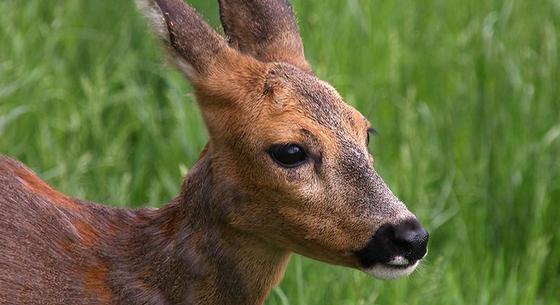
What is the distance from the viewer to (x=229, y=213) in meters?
4.89

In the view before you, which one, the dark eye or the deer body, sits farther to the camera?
the deer body

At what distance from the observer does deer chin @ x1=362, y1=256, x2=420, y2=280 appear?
15.3ft

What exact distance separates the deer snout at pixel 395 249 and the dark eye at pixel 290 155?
33 centimetres

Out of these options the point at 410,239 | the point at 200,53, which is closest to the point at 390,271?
the point at 410,239

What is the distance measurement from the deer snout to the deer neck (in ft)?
1.24

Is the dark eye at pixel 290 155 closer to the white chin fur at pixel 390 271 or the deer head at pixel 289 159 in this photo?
the deer head at pixel 289 159

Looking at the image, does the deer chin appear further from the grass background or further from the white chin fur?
the grass background

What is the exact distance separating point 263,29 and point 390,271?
1075 millimetres

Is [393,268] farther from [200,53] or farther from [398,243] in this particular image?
[200,53]

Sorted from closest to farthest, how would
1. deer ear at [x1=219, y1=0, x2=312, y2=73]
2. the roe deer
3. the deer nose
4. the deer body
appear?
1. the deer nose
2. the roe deer
3. the deer body
4. deer ear at [x1=219, y1=0, x2=312, y2=73]

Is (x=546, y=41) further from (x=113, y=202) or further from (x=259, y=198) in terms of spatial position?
(x=259, y=198)

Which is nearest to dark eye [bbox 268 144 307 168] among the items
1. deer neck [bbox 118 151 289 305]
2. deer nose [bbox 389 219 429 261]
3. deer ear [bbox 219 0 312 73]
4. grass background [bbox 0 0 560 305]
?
deer neck [bbox 118 151 289 305]

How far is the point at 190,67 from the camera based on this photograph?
4.91m

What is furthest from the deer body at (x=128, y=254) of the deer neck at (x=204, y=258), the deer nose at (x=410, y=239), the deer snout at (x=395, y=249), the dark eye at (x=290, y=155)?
the deer nose at (x=410, y=239)
